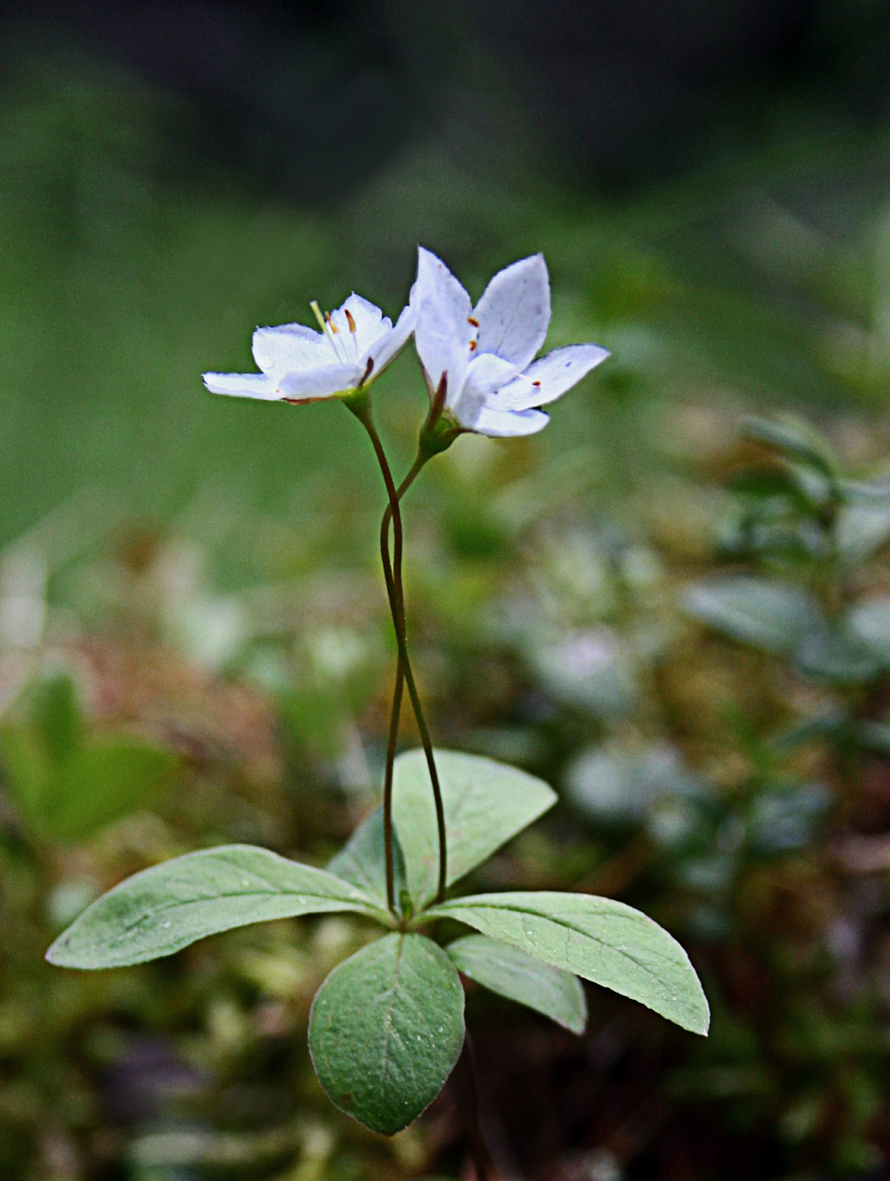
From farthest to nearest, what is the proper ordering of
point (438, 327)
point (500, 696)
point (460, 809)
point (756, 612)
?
point (500, 696) < point (756, 612) < point (460, 809) < point (438, 327)

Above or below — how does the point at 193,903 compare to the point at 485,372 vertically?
below

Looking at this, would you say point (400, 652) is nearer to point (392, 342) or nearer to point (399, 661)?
point (399, 661)

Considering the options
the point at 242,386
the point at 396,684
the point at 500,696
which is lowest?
the point at 500,696

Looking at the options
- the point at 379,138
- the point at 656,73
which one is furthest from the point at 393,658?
the point at 656,73

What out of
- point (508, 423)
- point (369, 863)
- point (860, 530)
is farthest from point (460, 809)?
point (860, 530)

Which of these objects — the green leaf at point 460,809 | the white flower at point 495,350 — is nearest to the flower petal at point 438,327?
the white flower at point 495,350

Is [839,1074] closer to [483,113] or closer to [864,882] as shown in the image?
[864,882]

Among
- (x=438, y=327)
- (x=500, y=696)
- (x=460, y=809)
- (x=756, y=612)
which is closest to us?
(x=438, y=327)
